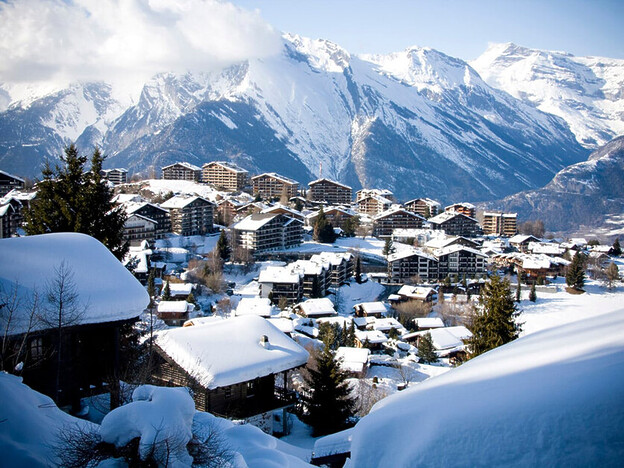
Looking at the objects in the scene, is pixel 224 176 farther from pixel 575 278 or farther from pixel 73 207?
pixel 73 207

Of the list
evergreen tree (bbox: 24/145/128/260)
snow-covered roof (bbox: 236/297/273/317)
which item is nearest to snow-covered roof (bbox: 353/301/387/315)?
snow-covered roof (bbox: 236/297/273/317)

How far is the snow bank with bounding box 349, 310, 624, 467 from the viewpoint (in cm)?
338

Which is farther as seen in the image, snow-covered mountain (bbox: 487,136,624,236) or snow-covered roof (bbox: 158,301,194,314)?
snow-covered mountain (bbox: 487,136,624,236)

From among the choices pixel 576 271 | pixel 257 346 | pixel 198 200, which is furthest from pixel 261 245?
pixel 257 346

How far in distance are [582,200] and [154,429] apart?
623ft

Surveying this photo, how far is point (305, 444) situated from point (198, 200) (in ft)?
157

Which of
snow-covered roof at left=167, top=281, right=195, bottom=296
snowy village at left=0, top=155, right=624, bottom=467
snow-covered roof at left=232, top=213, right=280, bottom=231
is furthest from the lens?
snow-covered roof at left=232, top=213, right=280, bottom=231

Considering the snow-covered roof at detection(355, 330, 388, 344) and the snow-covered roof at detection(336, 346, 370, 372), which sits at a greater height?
the snow-covered roof at detection(336, 346, 370, 372)

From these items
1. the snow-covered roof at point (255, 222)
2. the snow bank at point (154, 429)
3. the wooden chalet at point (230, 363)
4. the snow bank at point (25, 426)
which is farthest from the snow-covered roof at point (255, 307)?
the snow bank at point (154, 429)

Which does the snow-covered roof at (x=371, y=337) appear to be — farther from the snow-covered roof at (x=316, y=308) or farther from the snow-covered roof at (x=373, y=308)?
the snow-covered roof at (x=373, y=308)

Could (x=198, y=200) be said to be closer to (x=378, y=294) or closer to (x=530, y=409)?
(x=378, y=294)

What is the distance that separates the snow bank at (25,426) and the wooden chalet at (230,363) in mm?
5696

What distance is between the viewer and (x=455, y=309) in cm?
4131

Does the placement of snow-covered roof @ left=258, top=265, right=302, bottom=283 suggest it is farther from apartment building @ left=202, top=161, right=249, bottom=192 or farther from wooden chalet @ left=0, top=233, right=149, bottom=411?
apartment building @ left=202, top=161, right=249, bottom=192
